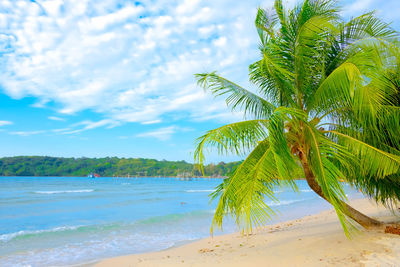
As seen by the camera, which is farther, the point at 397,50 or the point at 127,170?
the point at 127,170

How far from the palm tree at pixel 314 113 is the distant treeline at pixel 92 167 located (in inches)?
3224

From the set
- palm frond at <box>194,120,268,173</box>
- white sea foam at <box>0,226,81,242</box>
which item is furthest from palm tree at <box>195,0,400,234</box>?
white sea foam at <box>0,226,81,242</box>

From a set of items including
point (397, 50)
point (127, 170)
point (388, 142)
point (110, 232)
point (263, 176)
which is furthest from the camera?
point (127, 170)

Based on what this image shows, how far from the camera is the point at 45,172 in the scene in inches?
4136

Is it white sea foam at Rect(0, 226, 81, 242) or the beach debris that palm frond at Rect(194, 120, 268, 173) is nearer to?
the beach debris

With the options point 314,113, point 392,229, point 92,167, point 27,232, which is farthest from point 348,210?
point 92,167

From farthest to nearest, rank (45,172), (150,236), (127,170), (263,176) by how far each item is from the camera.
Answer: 1. (127,170)
2. (45,172)
3. (150,236)
4. (263,176)

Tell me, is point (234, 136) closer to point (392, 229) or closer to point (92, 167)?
point (392, 229)

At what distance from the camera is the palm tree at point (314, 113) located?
170 inches

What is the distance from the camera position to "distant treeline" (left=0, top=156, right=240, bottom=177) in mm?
103812

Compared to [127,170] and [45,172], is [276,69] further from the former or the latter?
[127,170]

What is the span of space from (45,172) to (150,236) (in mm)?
108783

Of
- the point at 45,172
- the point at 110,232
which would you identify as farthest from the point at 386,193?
the point at 45,172

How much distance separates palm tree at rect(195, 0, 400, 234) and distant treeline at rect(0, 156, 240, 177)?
81898 millimetres
